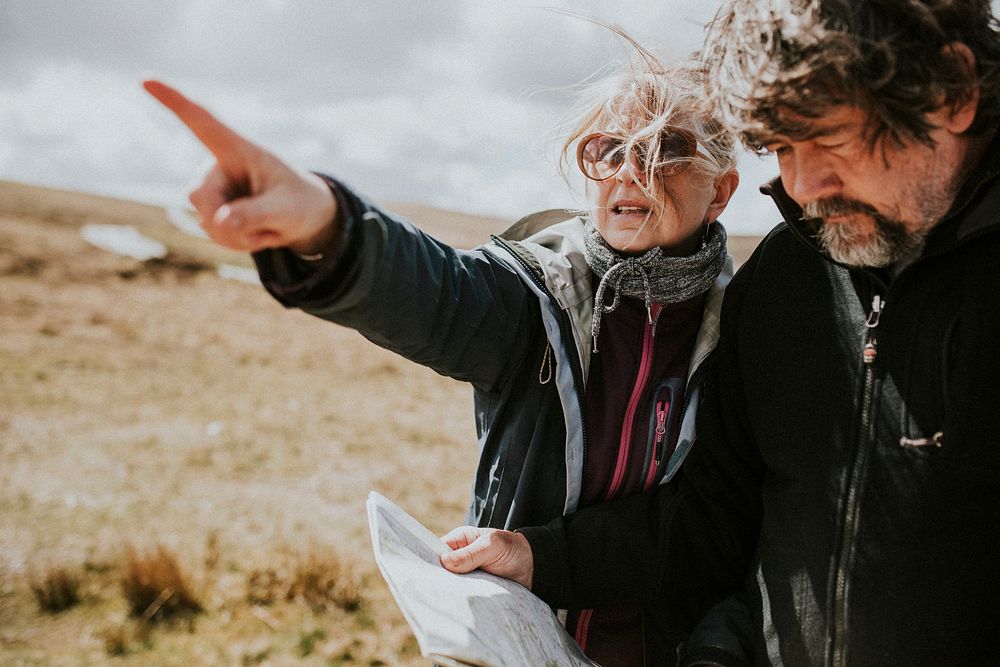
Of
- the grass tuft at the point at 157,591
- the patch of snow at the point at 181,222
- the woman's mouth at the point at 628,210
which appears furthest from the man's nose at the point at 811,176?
the patch of snow at the point at 181,222

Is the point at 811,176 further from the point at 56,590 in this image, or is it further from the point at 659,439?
the point at 56,590

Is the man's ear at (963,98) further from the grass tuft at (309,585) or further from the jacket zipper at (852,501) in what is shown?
the grass tuft at (309,585)

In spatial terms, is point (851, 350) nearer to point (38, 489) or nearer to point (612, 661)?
point (612, 661)

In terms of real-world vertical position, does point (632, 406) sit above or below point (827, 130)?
below

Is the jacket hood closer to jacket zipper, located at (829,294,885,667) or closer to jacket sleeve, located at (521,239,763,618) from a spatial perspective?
jacket zipper, located at (829,294,885,667)

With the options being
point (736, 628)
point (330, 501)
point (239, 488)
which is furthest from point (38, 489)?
point (736, 628)

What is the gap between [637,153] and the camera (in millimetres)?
2045

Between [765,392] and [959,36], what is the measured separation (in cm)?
84

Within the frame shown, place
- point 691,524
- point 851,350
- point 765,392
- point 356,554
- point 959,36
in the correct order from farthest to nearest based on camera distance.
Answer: point 356,554 < point 691,524 < point 765,392 < point 851,350 < point 959,36

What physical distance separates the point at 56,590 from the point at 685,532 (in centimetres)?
440

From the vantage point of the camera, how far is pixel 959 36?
1479 mm

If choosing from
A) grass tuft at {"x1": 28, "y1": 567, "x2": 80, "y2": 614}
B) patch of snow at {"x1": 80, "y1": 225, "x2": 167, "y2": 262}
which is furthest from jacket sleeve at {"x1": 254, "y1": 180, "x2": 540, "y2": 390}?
patch of snow at {"x1": 80, "y1": 225, "x2": 167, "y2": 262}

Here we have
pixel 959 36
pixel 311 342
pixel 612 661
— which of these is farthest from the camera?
pixel 311 342

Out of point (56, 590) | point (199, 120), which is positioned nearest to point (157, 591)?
point (56, 590)
